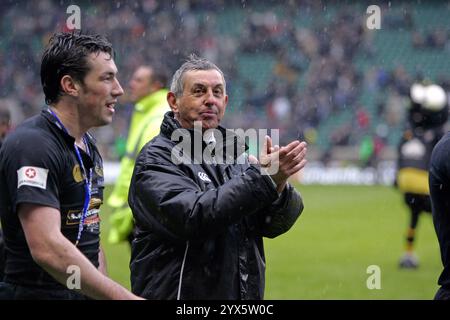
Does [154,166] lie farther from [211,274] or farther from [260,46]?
[260,46]

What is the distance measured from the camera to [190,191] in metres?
3.50

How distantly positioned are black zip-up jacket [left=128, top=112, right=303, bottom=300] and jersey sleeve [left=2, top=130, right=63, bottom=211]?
0.44m

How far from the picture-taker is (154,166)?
3.65 meters

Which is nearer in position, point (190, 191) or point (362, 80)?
point (190, 191)

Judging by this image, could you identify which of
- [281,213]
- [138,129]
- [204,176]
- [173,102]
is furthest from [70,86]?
[138,129]

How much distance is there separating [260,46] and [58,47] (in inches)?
1265

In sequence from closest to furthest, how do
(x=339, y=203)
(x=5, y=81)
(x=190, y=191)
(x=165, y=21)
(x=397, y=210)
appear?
(x=190, y=191) → (x=397, y=210) → (x=339, y=203) → (x=5, y=81) → (x=165, y=21)

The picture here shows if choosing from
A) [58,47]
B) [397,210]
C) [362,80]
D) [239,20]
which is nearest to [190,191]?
[58,47]

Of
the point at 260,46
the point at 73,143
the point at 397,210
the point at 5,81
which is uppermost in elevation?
the point at 260,46

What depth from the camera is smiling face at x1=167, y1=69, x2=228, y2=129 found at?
12.6 ft

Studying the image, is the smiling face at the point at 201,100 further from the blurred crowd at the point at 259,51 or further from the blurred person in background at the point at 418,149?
the blurred crowd at the point at 259,51

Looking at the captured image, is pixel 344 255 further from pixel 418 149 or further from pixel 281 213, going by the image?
pixel 281 213

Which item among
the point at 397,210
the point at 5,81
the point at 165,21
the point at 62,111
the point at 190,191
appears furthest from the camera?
the point at 165,21

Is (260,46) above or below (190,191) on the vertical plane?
above
